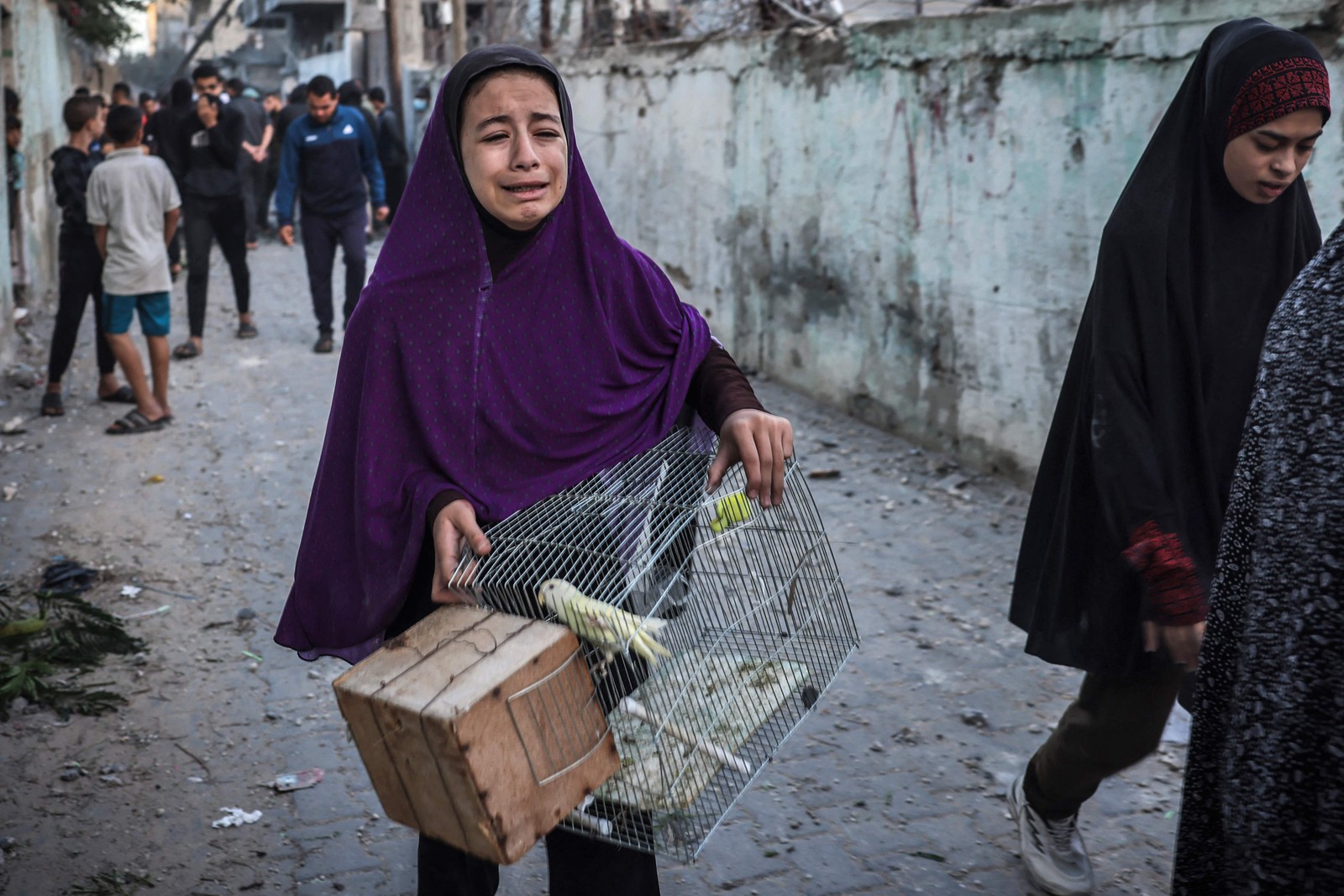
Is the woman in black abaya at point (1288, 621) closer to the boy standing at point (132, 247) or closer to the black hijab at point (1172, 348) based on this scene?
the black hijab at point (1172, 348)

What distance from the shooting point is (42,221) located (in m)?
12.3

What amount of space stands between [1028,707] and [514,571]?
2446mm

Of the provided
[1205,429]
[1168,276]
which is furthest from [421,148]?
[1205,429]

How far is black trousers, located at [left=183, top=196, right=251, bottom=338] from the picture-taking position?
8.77m

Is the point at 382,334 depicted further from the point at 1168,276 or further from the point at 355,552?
the point at 1168,276

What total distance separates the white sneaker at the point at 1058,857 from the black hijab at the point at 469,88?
1835 millimetres

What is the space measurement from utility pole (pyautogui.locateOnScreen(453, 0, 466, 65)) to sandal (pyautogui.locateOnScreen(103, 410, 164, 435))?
335 inches

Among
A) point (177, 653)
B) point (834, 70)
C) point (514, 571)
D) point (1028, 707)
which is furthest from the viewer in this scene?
point (834, 70)

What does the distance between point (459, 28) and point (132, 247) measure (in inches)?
340

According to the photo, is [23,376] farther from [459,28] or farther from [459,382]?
[459,28]

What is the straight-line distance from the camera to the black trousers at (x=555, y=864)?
2.16 metres

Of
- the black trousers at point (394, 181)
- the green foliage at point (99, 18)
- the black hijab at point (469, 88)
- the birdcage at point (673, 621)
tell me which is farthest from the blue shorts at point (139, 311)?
the green foliage at point (99, 18)

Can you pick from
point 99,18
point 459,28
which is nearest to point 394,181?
point 459,28

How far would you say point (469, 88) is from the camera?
2090mm
